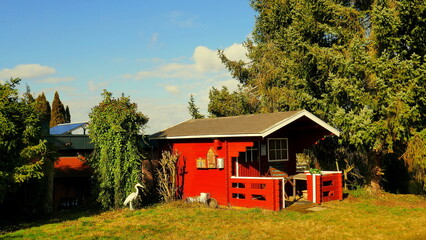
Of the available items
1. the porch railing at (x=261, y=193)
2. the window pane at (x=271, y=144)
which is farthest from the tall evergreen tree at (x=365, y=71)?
the porch railing at (x=261, y=193)

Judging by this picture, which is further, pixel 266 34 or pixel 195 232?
pixel 266 34

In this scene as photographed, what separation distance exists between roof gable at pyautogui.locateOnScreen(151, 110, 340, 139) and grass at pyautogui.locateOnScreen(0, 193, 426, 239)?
2.88 metres

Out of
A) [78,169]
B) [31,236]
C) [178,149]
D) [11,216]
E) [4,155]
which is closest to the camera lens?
[31,236]

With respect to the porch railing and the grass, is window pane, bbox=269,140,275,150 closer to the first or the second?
the porch railing

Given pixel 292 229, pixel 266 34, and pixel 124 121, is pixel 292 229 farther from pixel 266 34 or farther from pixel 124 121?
pixel 266 34

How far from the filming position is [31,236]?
37.0ft

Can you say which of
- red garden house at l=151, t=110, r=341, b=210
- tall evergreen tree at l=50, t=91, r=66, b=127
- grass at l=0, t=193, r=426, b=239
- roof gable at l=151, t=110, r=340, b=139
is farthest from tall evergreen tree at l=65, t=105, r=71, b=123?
grass at l=0, t=193, r=426, b=239

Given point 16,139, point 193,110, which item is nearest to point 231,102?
point 193,110

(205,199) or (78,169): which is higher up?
(78,169)

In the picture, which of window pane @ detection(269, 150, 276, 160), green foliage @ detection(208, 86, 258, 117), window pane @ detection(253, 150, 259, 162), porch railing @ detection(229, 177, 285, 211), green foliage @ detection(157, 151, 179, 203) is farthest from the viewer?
green foliage @ detection(208, 86, 258, 117)

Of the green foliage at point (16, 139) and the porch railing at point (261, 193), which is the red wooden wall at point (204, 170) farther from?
the green foliage at point (16, 139)

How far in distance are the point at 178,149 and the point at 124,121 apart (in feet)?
11.0

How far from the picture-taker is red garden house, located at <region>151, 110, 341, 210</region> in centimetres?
1498

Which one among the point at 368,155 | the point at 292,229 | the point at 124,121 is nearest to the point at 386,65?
the point at 368,155
